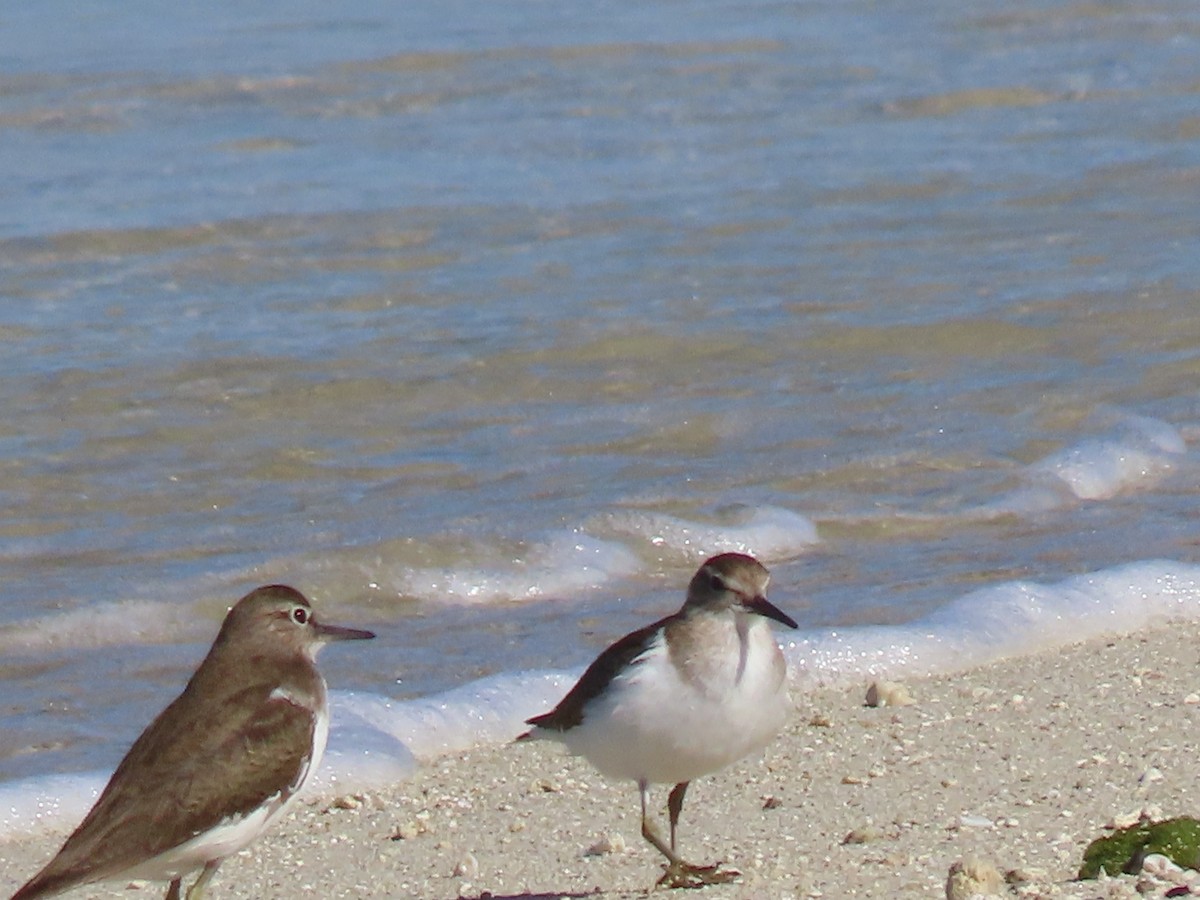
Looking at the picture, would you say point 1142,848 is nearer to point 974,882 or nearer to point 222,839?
point 974,882

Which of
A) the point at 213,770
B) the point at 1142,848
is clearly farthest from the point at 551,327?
the point at 1142,848

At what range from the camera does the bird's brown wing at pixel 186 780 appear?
4.43 meters

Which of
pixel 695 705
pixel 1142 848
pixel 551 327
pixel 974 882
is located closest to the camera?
pixel 974 882

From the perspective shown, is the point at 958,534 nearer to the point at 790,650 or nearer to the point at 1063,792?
the point at 790,650

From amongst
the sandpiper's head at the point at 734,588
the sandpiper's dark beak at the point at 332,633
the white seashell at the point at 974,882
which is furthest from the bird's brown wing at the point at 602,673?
the white seashell at the point at 974,882

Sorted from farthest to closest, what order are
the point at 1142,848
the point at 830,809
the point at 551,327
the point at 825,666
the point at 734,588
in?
the point at 551,327 < the point at 825,666 < the point at 830,809 < the point at 734,588 < the point at 1142,848

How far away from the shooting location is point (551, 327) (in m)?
10.9

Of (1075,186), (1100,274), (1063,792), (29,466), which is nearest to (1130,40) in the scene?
(1075,186)

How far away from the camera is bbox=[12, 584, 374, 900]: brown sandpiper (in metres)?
4.44

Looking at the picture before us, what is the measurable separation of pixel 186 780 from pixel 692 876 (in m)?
1.17

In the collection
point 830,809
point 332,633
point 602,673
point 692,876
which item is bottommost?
point 830,809

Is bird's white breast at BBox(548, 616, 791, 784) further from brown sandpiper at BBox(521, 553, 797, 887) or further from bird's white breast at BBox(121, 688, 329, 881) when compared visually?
bird's white breast at BBox(121, 688, 329, 881)

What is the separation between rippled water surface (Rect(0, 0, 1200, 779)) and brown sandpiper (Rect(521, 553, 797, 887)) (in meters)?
1.88

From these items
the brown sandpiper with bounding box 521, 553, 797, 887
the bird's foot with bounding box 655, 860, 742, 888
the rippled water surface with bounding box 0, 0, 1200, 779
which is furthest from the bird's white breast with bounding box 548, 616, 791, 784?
the rippled water surface with bounding box 0, 0, 1200, 779
